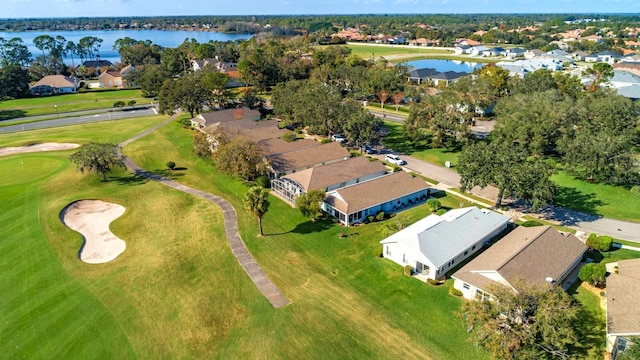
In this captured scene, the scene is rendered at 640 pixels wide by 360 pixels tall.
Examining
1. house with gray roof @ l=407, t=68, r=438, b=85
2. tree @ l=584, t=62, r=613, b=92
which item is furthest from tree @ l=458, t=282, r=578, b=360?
house with gray roof @ l=407, t=68, r=438, b=85

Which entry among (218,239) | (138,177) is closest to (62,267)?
(218,239)

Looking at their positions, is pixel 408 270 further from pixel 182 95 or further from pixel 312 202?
pixel 182 95

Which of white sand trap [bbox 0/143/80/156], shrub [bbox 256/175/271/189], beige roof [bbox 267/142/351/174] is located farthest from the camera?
white sand trap [bbox 0/143/80/156]

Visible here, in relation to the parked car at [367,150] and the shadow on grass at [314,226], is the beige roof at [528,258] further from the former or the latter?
the parked car at [367,150]

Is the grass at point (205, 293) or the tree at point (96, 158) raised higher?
the tree at point (96, 158)

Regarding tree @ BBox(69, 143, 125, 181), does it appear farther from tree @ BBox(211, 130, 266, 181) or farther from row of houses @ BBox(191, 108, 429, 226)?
tree @ BBox(211, 130, 266, 181)

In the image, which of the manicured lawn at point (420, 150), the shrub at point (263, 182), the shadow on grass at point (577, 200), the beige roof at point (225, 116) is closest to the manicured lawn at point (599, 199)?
the shadow on grass at point (577, 200)
